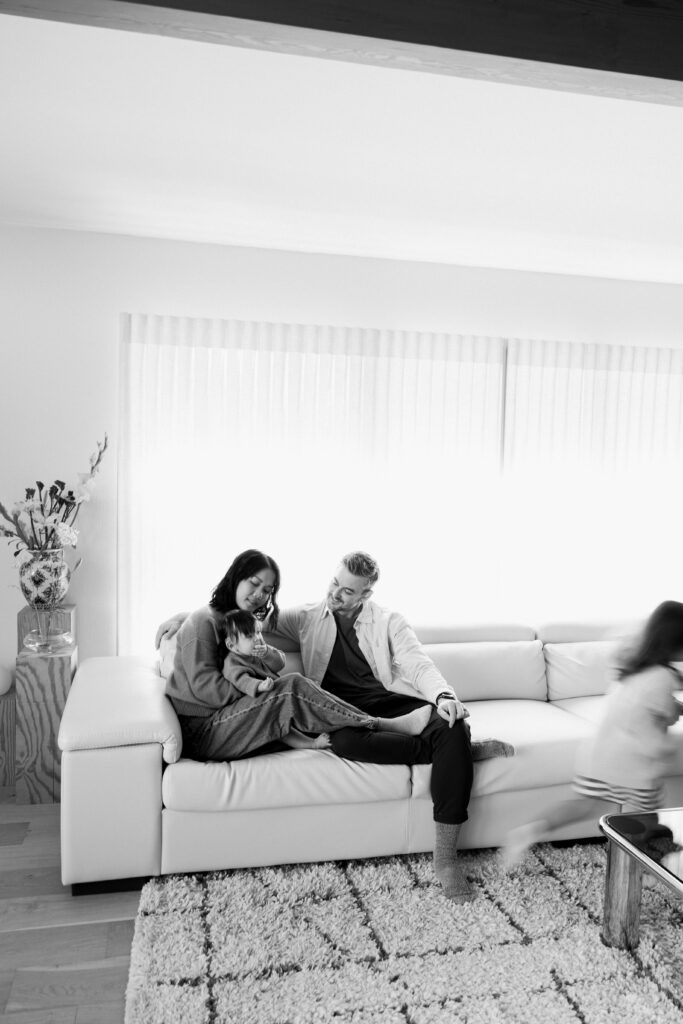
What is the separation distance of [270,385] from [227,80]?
1872 mm

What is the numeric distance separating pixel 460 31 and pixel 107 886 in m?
2.70

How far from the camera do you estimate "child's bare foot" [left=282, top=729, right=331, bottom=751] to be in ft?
10.2

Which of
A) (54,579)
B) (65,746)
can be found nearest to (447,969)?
(65,746)

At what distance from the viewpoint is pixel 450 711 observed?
3082 millimetres

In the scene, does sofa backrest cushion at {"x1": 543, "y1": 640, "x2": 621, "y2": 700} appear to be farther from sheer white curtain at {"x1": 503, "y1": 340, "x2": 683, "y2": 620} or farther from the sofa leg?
the sofa leg

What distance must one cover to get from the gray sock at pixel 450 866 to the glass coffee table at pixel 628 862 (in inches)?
17.9

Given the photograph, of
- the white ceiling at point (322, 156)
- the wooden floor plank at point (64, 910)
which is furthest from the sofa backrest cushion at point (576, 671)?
the wooden floor plank at point (64, 910)

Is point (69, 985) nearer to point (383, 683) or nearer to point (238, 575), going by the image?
point (238, 575)

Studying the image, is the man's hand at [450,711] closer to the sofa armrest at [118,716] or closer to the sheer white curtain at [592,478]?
the sofa armrest at [118,716]

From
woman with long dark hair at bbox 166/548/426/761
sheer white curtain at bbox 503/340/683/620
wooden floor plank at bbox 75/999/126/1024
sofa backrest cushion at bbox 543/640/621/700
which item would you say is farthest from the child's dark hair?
sheer white curtain at bbox 503/340/683/620

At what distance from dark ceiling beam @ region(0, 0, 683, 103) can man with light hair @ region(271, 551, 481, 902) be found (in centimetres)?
195

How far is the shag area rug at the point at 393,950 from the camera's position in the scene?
2.28m

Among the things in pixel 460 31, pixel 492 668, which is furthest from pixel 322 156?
pixel 492 668

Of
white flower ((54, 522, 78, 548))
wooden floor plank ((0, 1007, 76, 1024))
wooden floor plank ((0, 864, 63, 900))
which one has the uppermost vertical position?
white flower ((54, 522, 78, 548))
